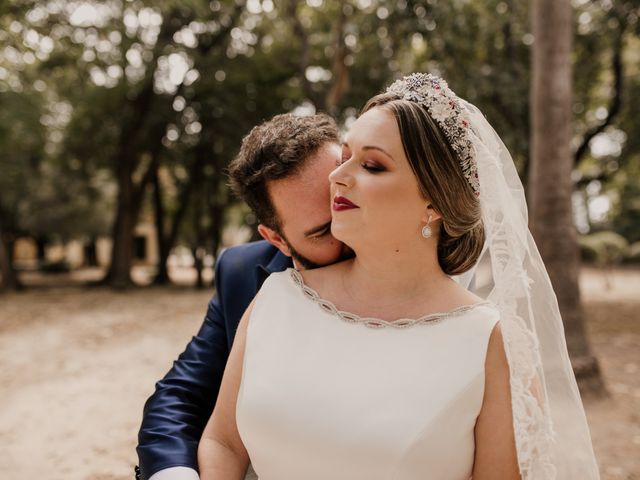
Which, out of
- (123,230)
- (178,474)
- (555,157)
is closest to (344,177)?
(178,474)

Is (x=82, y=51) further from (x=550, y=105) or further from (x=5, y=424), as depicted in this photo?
(x=550, y=105)

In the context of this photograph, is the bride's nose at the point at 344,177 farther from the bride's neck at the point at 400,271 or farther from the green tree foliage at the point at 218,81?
Result: the green tree foliage at the point at 218,81

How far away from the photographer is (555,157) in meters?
5.94

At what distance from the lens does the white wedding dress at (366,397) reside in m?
1.62

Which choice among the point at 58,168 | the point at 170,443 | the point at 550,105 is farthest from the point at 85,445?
the point at 58,168

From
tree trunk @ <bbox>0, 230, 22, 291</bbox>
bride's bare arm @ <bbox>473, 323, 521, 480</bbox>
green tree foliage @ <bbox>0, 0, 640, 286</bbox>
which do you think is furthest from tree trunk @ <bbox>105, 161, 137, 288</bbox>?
bride's bare arm @ <bbox>473, 323, 521, 480</bbox>

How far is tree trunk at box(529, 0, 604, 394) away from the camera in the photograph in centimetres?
591

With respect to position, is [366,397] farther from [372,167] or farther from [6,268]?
[6,268]

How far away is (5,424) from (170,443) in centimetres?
523

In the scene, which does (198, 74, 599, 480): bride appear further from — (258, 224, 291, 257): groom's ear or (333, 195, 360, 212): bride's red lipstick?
(258, 224, 291, 257): groom's ear

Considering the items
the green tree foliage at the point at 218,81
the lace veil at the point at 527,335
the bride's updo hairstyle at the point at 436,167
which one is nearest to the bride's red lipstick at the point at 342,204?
the bride's updo hairstyle at the point at 436,167

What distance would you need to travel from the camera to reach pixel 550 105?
235 inches

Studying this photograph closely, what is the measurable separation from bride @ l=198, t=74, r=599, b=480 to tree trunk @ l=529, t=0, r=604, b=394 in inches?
173

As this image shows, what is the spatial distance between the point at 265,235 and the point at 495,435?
119cm
